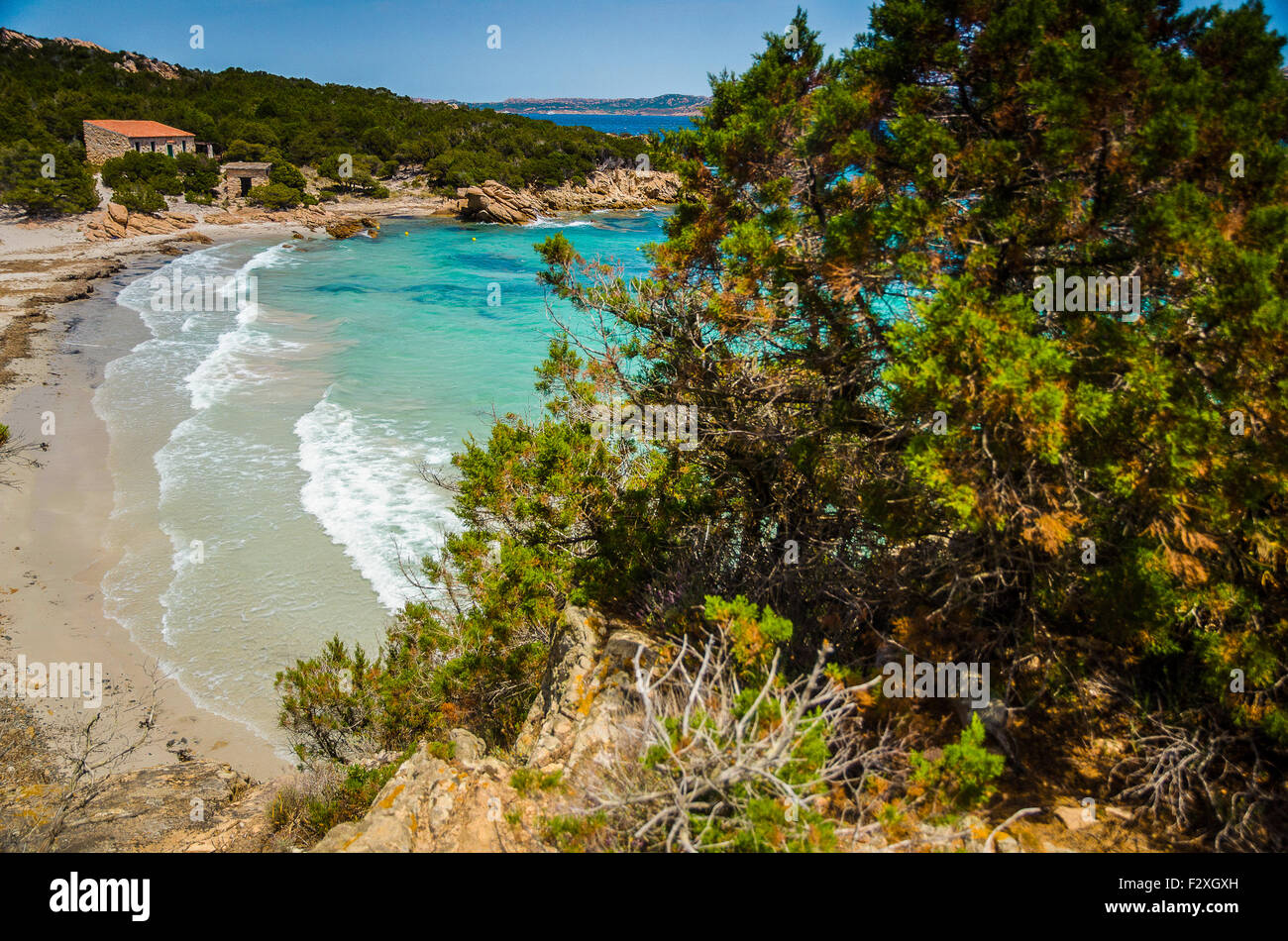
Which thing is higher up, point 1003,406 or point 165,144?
point 165,144

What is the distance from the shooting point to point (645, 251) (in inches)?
253

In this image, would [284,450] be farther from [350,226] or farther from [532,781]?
[350,226]

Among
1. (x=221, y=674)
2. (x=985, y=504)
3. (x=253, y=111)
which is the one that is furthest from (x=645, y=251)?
(x=253, y=111)

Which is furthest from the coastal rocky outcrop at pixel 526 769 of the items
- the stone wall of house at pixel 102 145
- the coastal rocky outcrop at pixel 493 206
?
the stone wall of house at pixel 102 145

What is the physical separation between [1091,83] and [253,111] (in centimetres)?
7377

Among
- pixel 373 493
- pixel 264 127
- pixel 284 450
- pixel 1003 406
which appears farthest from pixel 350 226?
pixel 1003 406

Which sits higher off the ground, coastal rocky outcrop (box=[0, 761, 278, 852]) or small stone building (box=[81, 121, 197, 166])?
small stone building (box=[81, 121, 197, 166])

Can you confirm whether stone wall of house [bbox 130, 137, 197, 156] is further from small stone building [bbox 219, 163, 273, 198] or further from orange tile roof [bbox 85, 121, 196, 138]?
small stone building [bbox 219, 163, 273, 198]

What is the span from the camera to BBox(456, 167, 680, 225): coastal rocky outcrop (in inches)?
2121

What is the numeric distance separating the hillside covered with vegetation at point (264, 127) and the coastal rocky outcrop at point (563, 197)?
1718 mm

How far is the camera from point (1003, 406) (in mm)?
3510

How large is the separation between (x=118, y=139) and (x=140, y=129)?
1908 mm

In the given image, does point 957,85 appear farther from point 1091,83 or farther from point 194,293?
point 194,293

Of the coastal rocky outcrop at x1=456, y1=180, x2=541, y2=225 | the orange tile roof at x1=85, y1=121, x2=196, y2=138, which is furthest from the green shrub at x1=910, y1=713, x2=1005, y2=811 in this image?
the orange tile roof at x1=85, y1=121, x2=196, y2=138
